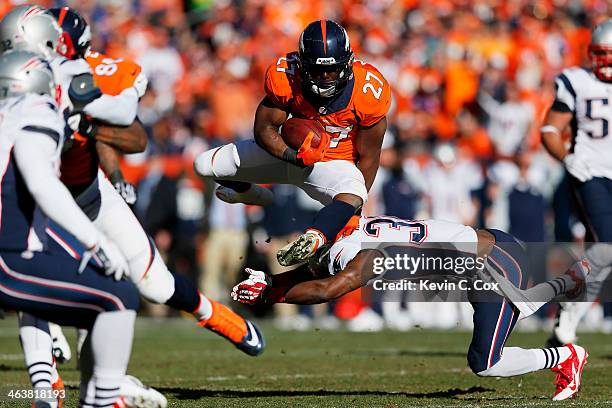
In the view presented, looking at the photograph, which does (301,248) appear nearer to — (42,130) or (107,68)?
(107,68)

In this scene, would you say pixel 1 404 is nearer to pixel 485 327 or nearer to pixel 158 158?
pixel 485 327

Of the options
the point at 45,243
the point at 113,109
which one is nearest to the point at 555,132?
the point at 113,109

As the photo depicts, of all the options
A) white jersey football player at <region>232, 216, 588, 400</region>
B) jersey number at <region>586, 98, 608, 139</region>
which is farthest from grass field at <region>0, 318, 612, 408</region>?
jersey number at <region>586, 98, 608, 139</region>

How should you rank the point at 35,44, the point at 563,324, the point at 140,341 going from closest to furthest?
the point at 35,44 → the point at 563,324 → the point at 140,341

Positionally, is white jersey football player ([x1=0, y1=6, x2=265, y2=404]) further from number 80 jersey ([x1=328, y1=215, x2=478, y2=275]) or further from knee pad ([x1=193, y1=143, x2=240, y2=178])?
knee pad ([x1=193, y1=143, x2=240, y2=178])

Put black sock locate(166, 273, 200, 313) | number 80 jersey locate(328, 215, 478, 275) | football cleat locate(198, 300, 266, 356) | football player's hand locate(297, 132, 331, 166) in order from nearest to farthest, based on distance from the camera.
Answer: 1. black sock locate(166, 273, 200, 313)
2. football cleat locate(198, 300, 266, 356)
3. number 80 jersey locate(328, 215, 478, 275)
4. football player's hand locate(297, 132, 331, 166)

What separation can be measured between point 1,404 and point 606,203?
4506mm

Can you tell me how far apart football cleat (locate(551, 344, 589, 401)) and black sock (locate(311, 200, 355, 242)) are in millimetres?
1460

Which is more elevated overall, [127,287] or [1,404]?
[127,287]

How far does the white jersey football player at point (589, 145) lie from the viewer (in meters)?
8.32

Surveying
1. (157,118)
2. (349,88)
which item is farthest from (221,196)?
(157,118)

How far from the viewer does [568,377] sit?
20.9ft

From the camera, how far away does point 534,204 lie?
12.8 m

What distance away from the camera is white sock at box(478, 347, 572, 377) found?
20.7 ft
